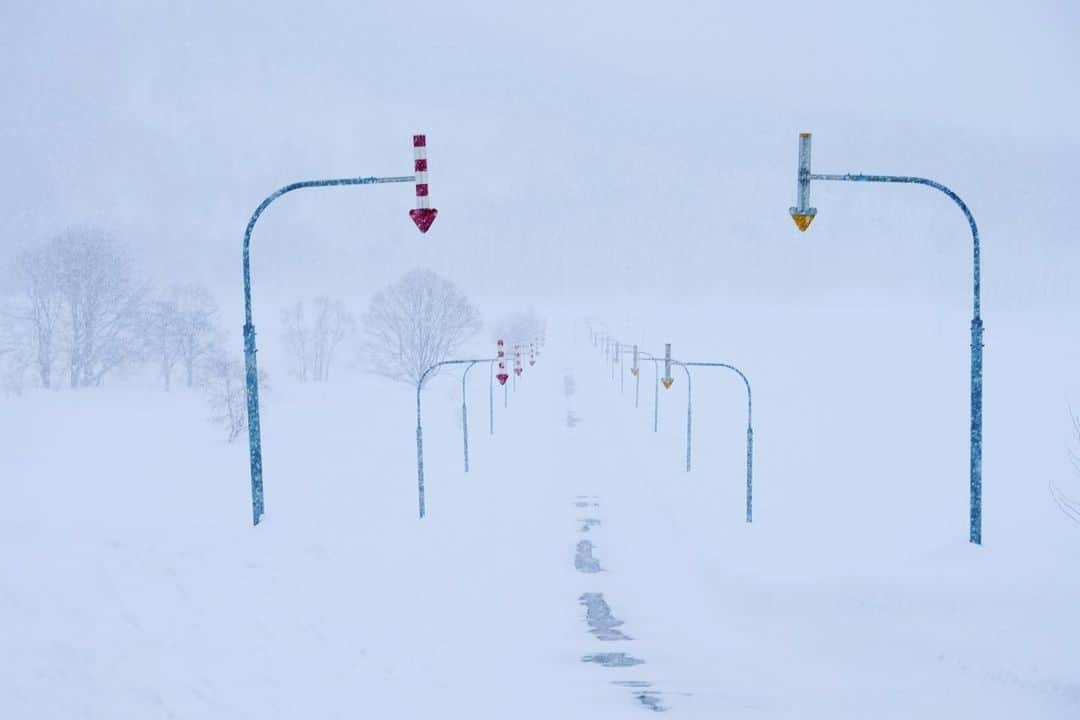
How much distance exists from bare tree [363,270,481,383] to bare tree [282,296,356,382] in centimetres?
1297

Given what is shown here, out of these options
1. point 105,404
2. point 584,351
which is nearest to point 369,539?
point 105,404

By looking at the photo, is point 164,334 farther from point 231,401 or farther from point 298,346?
point 231,401

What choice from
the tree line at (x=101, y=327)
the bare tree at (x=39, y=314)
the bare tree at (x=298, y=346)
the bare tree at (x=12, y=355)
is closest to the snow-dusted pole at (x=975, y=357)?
the tree line at (x=101, y=327)

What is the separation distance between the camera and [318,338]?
103688 millimetres

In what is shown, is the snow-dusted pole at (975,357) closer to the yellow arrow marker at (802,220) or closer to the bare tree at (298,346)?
the yellow arrow marker at (802,220)

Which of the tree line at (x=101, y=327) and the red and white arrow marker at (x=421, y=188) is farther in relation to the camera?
the tree line at (x=101, y=327)

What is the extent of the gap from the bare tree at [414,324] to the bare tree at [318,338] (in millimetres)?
12966

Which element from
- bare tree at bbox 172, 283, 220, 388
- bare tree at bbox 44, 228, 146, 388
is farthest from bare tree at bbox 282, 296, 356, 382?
bare tree at bbox 44, 228, 146, 388

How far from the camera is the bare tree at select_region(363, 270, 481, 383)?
86500mm

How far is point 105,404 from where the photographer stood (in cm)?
5653

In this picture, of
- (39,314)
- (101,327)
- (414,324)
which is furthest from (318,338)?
(39,314)

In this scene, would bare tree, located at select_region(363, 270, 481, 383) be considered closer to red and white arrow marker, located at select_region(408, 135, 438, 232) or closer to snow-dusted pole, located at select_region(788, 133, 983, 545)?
snow-dusted pole, located at select_region(788, 133, 983, 545)

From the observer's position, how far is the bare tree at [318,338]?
101750 mm

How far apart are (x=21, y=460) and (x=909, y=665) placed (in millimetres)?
34808
